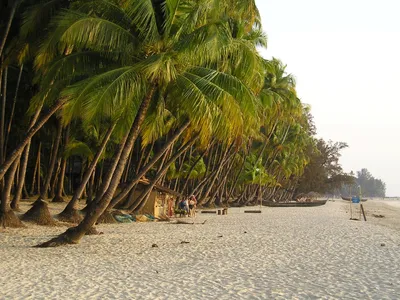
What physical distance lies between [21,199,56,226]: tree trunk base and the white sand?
168cm

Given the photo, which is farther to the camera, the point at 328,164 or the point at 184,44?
the point at 328,164

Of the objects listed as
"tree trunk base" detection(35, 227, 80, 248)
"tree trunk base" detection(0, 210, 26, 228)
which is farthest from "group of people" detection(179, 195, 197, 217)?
"tree trunk base" detection(35, 227, 80, 248)

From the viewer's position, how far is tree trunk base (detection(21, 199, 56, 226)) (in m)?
16.0

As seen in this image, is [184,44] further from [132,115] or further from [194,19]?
[132,115]

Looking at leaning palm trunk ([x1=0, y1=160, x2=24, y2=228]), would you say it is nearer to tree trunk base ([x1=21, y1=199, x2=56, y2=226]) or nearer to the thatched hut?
tree trunk base ([x1=21, y1=199, x2=56, y2=226])

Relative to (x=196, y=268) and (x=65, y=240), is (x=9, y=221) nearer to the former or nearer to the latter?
(x=65, y=240)

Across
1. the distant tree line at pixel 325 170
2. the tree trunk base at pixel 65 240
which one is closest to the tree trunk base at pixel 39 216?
the tree trunk base at pixel 65 240

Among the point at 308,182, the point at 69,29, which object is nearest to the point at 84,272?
the point at 69,29

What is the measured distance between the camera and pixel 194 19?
37.6 feet

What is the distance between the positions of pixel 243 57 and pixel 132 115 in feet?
13.1

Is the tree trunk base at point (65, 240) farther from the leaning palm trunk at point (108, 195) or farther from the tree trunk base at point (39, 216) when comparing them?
the tree trunk base at point (39, 216)

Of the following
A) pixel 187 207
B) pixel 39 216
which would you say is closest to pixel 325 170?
pixel 187 207

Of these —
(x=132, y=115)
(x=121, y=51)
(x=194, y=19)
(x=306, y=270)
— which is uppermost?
(x=194, y=19)

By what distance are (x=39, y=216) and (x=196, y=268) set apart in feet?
→ 30.3
